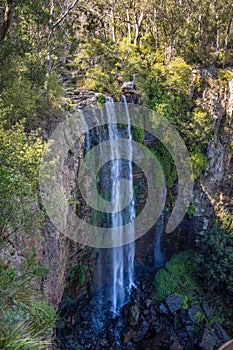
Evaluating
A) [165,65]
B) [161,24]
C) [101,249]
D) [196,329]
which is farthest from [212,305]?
[161,24]

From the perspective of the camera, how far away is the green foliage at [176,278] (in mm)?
15086

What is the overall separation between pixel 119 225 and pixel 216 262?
560 cm

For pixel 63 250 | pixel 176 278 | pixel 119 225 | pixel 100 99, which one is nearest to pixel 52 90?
pixel 100 99

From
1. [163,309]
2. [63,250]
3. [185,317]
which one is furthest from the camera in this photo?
[163,309]

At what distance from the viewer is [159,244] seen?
1755 centimetres

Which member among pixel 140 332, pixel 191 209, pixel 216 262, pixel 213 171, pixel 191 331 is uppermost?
pixel 213 171

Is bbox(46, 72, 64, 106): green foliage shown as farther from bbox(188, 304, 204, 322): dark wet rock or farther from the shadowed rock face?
bbox(188, 304, 204, 322): dark wet rock

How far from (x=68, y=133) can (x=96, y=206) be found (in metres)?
4.28

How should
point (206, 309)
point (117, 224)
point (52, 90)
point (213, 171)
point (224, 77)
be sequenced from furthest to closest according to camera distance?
point (224, 77) < point (213, 171) < point (117, 224) < point (206, 309) < point (52, 90)

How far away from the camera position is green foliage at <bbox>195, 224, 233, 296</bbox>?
46.9 ft

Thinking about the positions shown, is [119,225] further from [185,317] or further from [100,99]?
[100,99]

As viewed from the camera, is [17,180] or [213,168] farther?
[213,168]

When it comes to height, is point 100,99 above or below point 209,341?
above

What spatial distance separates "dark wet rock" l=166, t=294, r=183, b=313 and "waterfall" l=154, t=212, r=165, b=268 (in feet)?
9.39
